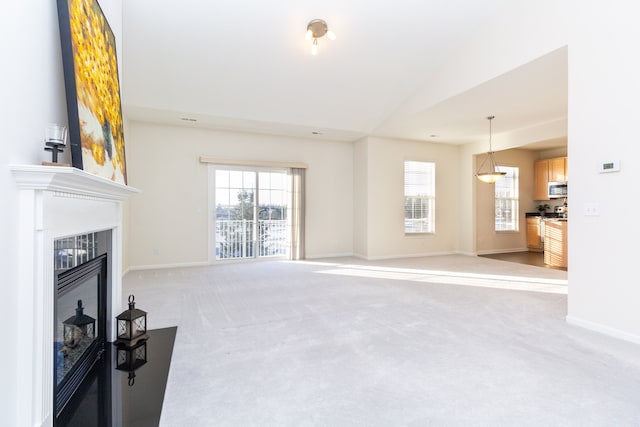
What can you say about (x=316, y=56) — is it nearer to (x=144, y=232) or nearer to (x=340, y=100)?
(x=340, y=100)

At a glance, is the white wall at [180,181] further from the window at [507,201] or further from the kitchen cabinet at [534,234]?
the kitchen cabinet at [534,234]

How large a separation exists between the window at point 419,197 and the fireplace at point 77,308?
583 cm

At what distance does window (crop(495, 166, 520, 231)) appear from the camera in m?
7.83

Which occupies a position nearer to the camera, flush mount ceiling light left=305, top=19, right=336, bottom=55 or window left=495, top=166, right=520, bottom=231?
flush mount ceiling light left=305, top=19, right=336, bottom=55

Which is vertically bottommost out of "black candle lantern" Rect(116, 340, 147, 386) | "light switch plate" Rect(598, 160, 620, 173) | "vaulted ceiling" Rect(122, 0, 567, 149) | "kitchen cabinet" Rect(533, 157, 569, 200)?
"black candle lantern" Rect(116, 340, 147, 386)

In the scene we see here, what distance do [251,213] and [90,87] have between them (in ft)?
14.5

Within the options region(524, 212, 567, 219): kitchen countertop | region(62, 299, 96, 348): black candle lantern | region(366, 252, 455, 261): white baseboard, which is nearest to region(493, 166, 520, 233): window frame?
region(524, 212, 567, 219): kitchen countertop

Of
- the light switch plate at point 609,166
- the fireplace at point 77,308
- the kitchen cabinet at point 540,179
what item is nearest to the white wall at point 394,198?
the kitchen cabinet at point 540,179

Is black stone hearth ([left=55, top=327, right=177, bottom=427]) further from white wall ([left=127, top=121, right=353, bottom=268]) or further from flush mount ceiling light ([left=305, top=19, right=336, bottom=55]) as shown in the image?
flush mount ceiling light ([left=305, top=19, right=336, bottom=55])

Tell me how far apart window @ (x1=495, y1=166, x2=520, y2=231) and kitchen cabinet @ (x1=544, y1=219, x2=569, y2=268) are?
55.9 inches

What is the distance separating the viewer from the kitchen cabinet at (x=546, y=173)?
292 inches

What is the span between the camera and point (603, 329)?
8.94 feet

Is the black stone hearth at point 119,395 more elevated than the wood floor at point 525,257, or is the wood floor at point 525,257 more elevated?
the wood floor at point 525,257

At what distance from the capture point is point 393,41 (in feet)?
13.8
